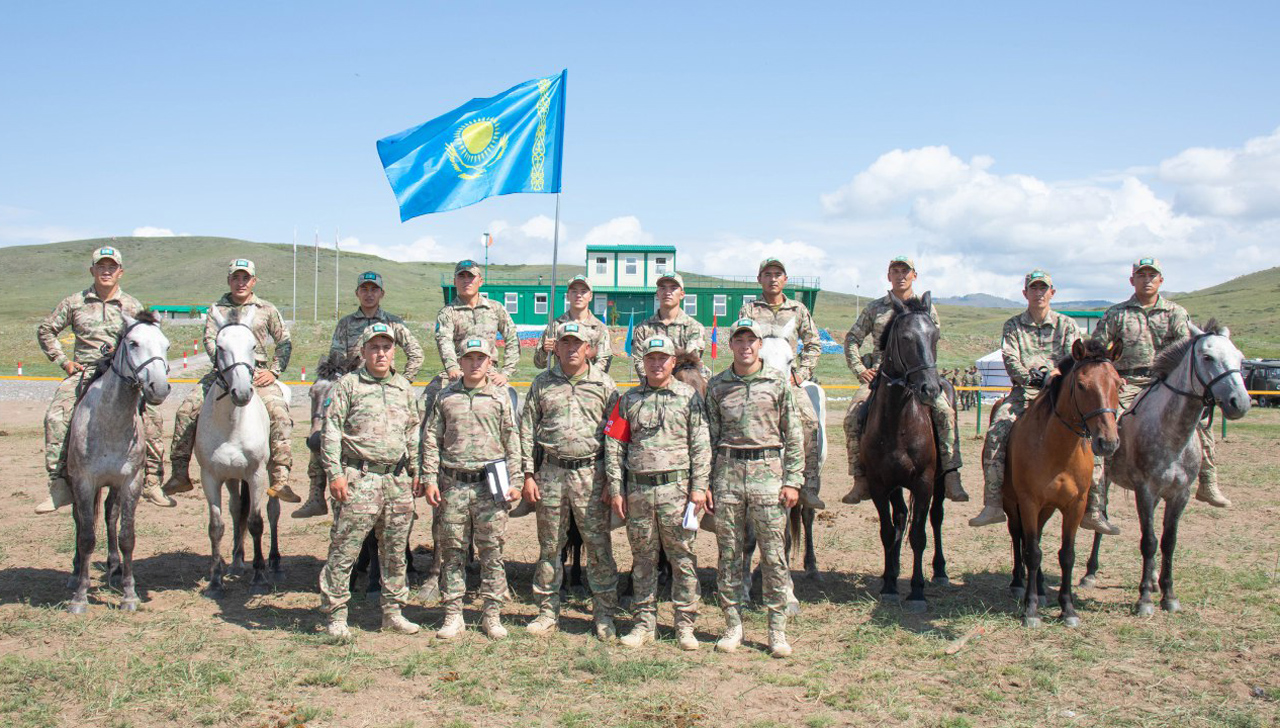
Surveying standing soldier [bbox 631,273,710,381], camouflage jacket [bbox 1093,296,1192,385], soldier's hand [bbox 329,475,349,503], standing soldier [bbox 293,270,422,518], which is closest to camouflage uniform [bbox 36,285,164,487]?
standing soldier [bbox 293,270,422,518]

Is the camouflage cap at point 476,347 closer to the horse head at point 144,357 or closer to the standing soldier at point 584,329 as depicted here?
the standing soldier at point 584,329

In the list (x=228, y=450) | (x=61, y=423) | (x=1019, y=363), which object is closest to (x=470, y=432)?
(x=228, y=450)

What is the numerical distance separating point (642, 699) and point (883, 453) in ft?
11.4

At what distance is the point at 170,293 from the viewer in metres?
116

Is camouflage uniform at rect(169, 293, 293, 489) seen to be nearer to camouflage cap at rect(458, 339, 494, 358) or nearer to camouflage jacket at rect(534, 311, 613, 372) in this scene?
camouflage cap at rect(458, 339, 494, 358)

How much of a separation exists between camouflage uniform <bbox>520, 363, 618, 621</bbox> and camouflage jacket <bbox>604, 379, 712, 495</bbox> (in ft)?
0.66

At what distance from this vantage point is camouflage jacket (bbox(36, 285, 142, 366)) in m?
8.38

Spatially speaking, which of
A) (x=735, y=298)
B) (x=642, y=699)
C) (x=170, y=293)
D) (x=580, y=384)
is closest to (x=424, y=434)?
(x=580, y=384)

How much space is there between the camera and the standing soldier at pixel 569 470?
22.3 feet

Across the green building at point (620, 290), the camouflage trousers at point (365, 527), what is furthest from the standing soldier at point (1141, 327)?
the green building at point (620, 290)

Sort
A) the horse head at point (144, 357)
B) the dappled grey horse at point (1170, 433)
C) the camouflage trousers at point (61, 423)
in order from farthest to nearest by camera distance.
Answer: the camouflage trousers at point (61, 423) → the dappled grey horse at point (1170, 433) → the horse head at point (144, 357)

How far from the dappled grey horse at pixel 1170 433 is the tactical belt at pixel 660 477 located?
4.32 metres

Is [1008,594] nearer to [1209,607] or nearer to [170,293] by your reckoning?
[1209,607]

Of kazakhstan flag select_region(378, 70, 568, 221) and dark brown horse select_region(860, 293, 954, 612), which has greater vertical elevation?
kazakhstan flag select_region(378, 70, 568, 221)
